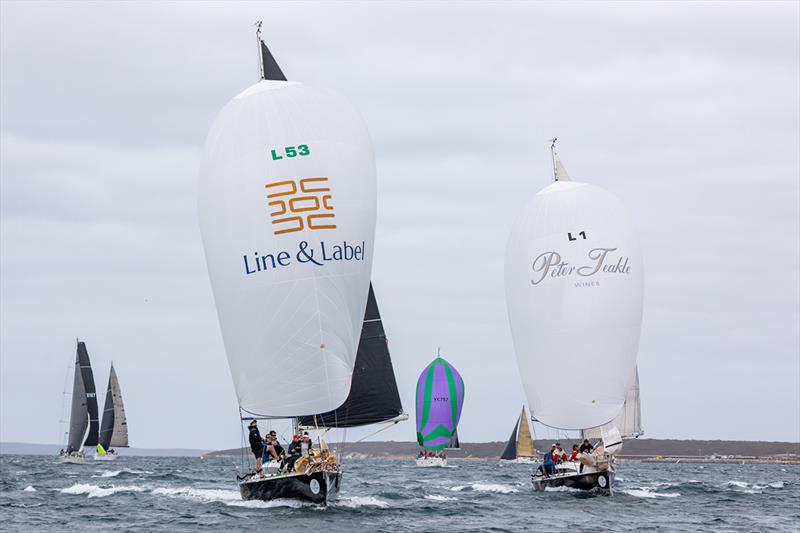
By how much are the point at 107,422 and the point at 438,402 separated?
1193 inches

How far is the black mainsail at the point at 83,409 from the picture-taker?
270 ft

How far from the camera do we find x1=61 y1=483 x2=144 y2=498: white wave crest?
38625 millimetres

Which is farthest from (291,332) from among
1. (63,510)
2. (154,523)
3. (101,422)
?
(101,422)

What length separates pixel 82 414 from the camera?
84.0 meters

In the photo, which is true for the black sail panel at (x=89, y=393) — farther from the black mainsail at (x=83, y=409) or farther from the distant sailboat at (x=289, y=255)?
the distant sailboat at (x=289, y=255)

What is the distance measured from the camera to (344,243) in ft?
90.2

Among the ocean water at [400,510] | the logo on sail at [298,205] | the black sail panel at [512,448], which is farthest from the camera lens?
the black sail panel at [512,448]

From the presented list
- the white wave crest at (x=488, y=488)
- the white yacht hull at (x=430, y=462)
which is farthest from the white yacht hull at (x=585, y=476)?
the white yacht hull at (x=430, y=462)

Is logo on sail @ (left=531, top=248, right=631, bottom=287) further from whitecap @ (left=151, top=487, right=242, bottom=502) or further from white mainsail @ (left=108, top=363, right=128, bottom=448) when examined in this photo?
white mainsail @ (left=108, top=363, right=128, bottom=448)

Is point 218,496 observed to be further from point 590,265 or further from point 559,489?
point 590,265

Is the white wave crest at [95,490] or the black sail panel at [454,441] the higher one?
the black sail panel at [454,441]

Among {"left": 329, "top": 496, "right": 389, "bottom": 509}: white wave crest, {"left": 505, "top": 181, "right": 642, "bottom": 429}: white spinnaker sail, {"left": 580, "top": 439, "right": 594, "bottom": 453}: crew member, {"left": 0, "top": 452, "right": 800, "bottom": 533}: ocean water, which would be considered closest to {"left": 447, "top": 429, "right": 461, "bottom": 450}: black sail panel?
{"left": 0, "top": 452, "right": 800, "bottom": 533}: ocean water

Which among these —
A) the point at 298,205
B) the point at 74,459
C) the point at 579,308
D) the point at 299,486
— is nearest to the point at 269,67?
the point at 298,205

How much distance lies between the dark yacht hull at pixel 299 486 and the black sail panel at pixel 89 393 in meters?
57.7
